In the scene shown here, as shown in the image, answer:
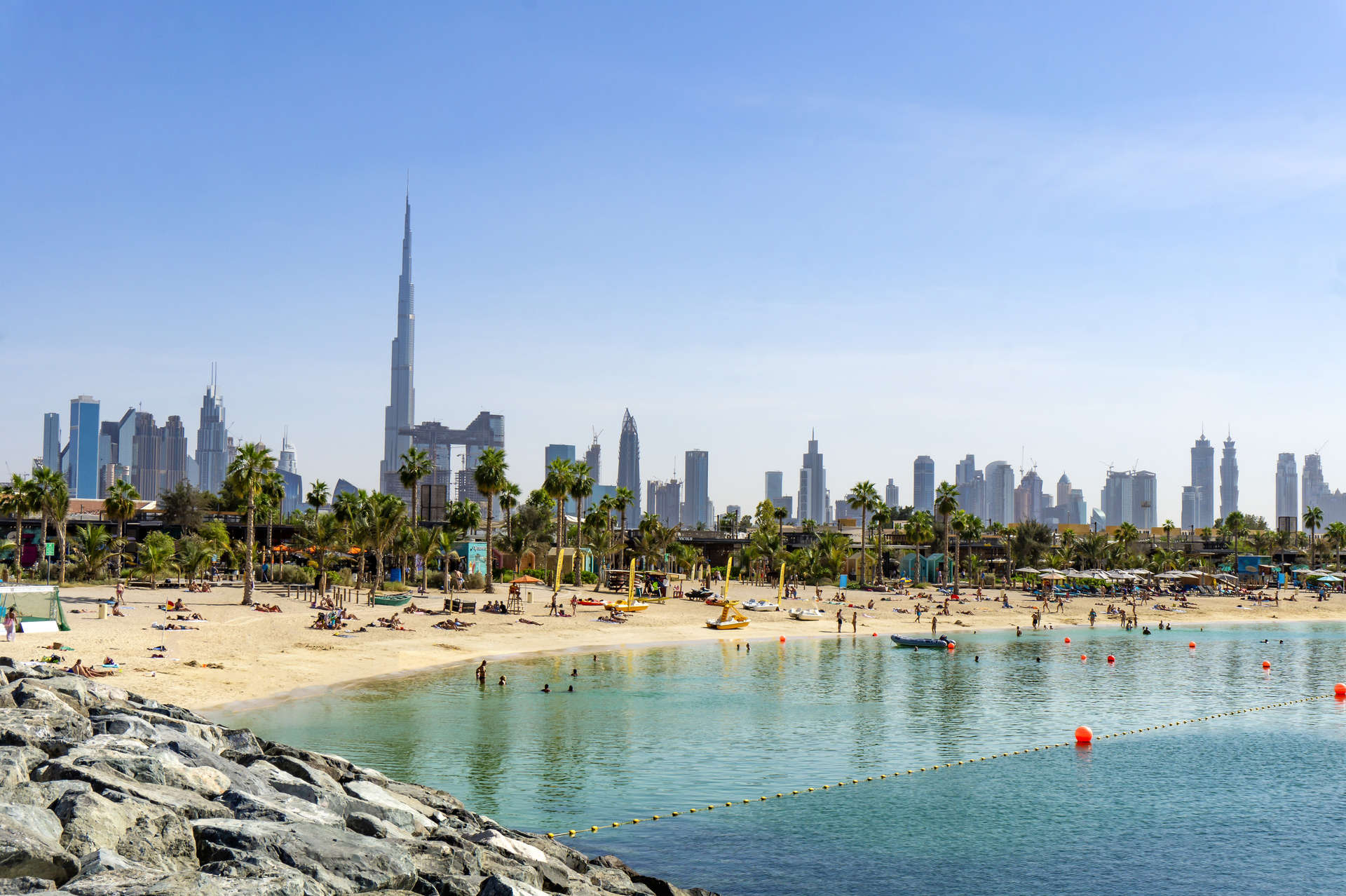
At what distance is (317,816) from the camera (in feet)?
51.8

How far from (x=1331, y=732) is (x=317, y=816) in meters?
40.5

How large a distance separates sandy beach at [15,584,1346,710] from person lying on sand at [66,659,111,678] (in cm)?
62

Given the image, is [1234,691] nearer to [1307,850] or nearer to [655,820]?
[1307,850]

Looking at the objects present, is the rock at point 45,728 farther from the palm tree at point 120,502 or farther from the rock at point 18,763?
the palm tree at point 120,502

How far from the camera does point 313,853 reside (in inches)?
513

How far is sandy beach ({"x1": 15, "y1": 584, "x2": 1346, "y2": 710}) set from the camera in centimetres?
4022

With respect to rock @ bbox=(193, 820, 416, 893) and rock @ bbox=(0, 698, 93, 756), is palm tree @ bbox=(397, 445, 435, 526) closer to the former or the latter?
rock @ bbox=(0, 698, 93, 756)

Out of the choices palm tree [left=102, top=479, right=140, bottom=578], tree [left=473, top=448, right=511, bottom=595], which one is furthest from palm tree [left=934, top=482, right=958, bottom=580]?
palm tree [left=102, top=479, right=140, bottom=578]

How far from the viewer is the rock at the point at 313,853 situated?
41.8 feet

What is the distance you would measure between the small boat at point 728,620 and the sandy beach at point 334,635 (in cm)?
77

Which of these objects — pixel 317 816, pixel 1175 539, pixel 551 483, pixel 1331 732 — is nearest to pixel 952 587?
pixel 551 483

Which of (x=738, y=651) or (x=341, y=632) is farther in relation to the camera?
(x=738, y=651)

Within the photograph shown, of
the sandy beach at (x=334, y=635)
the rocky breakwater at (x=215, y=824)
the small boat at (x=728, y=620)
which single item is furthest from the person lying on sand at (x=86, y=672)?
the small boat at (x=728, y=620)

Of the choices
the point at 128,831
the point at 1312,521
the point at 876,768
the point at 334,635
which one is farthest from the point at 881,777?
the point at 1312,521
